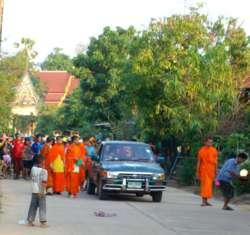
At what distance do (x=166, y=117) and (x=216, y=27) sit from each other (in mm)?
4745

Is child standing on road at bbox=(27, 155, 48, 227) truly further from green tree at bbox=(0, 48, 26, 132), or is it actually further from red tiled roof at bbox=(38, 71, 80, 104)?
red tiled roof at bbox=(38, 71, 80, 104)

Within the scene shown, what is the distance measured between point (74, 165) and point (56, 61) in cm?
8700

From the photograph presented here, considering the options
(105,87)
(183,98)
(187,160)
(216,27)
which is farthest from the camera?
(105,87)

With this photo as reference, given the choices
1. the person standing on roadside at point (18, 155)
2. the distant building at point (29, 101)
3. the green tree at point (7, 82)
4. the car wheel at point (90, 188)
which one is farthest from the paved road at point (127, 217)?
the distant building at point (29, 101)

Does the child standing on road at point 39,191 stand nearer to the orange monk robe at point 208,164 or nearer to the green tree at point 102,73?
the orange monk robe at point 208,164

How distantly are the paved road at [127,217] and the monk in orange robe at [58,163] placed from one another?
0.39 m

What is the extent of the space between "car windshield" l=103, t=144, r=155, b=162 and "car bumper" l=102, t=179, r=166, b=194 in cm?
126

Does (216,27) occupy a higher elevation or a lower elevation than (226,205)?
higher

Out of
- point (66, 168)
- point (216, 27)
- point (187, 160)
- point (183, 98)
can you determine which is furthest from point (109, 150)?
point (216, 27)

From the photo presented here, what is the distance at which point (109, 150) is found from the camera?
2212 cm

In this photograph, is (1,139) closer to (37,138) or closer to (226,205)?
(37,138)

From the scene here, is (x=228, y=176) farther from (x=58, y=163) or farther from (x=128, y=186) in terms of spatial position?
(x=58, y=163)

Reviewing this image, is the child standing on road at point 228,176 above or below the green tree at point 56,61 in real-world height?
below

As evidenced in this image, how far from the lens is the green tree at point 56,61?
10759 centimetres
